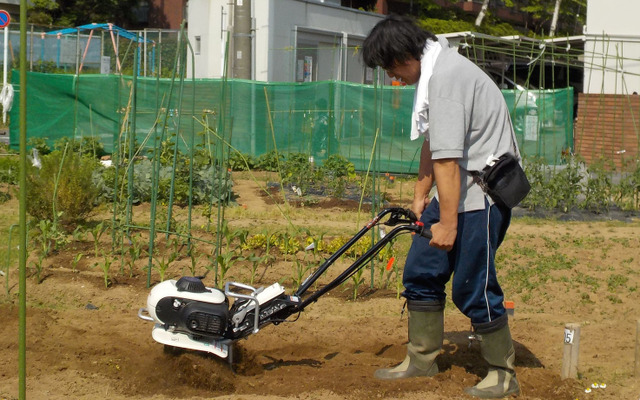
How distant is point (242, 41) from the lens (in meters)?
16.1

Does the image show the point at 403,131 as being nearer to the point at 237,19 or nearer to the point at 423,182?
the point at 237,19

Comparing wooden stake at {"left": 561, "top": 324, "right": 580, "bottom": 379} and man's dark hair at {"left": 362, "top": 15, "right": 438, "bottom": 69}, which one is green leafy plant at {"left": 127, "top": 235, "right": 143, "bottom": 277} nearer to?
man's dark hair at {"left": 362, "top": 15, "right": 438, "bottom": 69}

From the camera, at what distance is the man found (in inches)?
149

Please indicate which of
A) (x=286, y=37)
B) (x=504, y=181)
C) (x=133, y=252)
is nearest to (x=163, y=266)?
(x=133, y=252)

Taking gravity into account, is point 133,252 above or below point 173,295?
below

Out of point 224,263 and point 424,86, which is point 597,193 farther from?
point 424,86

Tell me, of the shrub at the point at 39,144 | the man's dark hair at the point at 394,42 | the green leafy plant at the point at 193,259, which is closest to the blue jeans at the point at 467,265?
the man's dark hair at the point at 394,42

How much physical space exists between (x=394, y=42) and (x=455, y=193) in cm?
74

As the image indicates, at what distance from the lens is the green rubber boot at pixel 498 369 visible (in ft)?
13.5

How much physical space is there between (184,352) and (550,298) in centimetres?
304

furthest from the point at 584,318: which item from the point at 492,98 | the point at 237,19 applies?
the point at 237,19

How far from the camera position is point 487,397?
409cm

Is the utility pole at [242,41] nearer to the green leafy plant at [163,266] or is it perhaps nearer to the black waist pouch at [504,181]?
the green leafy plant at [163,266]

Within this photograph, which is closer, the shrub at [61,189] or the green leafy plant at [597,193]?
the shrub at [61,189]
